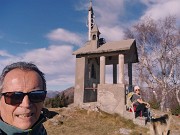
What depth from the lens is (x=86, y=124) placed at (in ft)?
44.7

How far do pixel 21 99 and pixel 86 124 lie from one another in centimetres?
1226

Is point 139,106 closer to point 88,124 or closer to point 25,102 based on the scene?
point 88,124

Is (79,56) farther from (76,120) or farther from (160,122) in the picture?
(160,122)

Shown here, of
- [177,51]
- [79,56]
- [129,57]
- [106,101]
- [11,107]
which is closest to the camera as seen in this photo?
[11,107]

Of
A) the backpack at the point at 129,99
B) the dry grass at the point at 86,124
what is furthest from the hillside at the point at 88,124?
the backpack at the point at 129,99

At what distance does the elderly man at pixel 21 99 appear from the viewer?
165cm

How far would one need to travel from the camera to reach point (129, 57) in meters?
20.0

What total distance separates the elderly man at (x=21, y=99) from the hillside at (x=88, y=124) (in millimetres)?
10115

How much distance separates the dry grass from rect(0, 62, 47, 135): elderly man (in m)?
10.1

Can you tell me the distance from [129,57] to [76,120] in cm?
771

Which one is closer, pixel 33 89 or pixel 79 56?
pixel 33 89

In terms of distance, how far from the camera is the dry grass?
12.1m

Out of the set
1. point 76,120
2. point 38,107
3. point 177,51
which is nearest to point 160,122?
point 76,120

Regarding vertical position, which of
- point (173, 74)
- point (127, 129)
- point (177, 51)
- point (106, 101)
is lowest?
point (127, 129)
